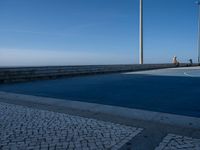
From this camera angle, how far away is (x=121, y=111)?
6.60m

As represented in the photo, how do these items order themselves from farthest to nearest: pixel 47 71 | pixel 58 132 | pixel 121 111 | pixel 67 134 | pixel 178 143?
pixel 47 71
pixel 121 111
pixel 58 132
pixel 67 134
pixel 178 143

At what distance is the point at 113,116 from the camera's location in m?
6.16

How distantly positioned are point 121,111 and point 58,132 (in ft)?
7.38

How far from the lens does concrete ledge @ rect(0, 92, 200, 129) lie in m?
5.57

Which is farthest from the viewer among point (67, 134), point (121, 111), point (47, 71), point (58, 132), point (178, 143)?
point (47, 71)

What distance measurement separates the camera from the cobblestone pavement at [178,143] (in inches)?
160

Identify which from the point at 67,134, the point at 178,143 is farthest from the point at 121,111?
the point at 178,143

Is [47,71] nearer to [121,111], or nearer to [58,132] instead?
[121,111]

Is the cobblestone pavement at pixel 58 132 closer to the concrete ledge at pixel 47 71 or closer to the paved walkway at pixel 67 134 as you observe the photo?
the paved walkway at pixel 67 134

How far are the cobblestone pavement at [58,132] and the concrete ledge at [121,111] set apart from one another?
89 centimetres

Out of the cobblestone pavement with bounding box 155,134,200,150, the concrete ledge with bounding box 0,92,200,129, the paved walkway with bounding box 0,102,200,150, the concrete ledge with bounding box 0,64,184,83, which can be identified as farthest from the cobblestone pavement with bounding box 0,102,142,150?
the concrete ledge with bounding box 0,64,184,83

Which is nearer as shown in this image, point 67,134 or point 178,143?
point 178,143

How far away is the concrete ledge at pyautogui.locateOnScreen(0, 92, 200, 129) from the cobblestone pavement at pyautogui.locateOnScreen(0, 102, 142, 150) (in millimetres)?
888

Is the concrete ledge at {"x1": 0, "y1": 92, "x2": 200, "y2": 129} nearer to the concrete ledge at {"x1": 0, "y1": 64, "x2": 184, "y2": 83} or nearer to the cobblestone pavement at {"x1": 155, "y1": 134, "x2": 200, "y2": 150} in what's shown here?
the cobblestone pavement at {"x1": 155, "y1": 134, "x2": 200, "y2": 150}
